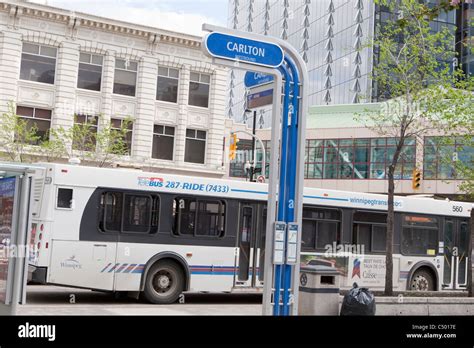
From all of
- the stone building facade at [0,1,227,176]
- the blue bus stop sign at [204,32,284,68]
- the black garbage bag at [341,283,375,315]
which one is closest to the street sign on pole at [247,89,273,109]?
the blue bus stop sign at [204,32,284,68]

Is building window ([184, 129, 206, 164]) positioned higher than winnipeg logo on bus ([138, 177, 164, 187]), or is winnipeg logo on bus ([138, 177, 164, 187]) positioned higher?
building window ([184, 129, 206, 164])

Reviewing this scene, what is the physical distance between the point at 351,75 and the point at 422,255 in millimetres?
61553

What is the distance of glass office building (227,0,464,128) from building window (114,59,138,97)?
116ft

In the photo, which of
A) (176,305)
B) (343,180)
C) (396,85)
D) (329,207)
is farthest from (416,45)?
(343,180)

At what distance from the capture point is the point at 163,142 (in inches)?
1591

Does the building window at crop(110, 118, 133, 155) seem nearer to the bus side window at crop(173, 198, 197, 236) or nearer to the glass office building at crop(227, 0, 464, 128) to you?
the bus side window at crop(173, 198, 197, 236)

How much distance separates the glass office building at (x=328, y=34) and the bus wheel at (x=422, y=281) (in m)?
51.1

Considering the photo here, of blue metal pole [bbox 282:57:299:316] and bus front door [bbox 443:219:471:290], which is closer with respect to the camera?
blue metal pole [bbox 282:57:299:316]

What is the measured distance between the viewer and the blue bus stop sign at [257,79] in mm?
10305

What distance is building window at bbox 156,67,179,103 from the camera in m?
40.3

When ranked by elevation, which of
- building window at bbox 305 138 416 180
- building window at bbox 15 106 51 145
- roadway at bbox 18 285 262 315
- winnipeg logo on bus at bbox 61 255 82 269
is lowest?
roadway at bbox 18 285 262 315

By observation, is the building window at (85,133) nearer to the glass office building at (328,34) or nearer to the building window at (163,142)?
the building window at (163,142)

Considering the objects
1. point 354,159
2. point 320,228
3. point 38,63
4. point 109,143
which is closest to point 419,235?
point 320,228

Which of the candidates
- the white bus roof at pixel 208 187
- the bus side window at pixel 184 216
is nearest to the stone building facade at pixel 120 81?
the white bus roof at pixel 208 187
